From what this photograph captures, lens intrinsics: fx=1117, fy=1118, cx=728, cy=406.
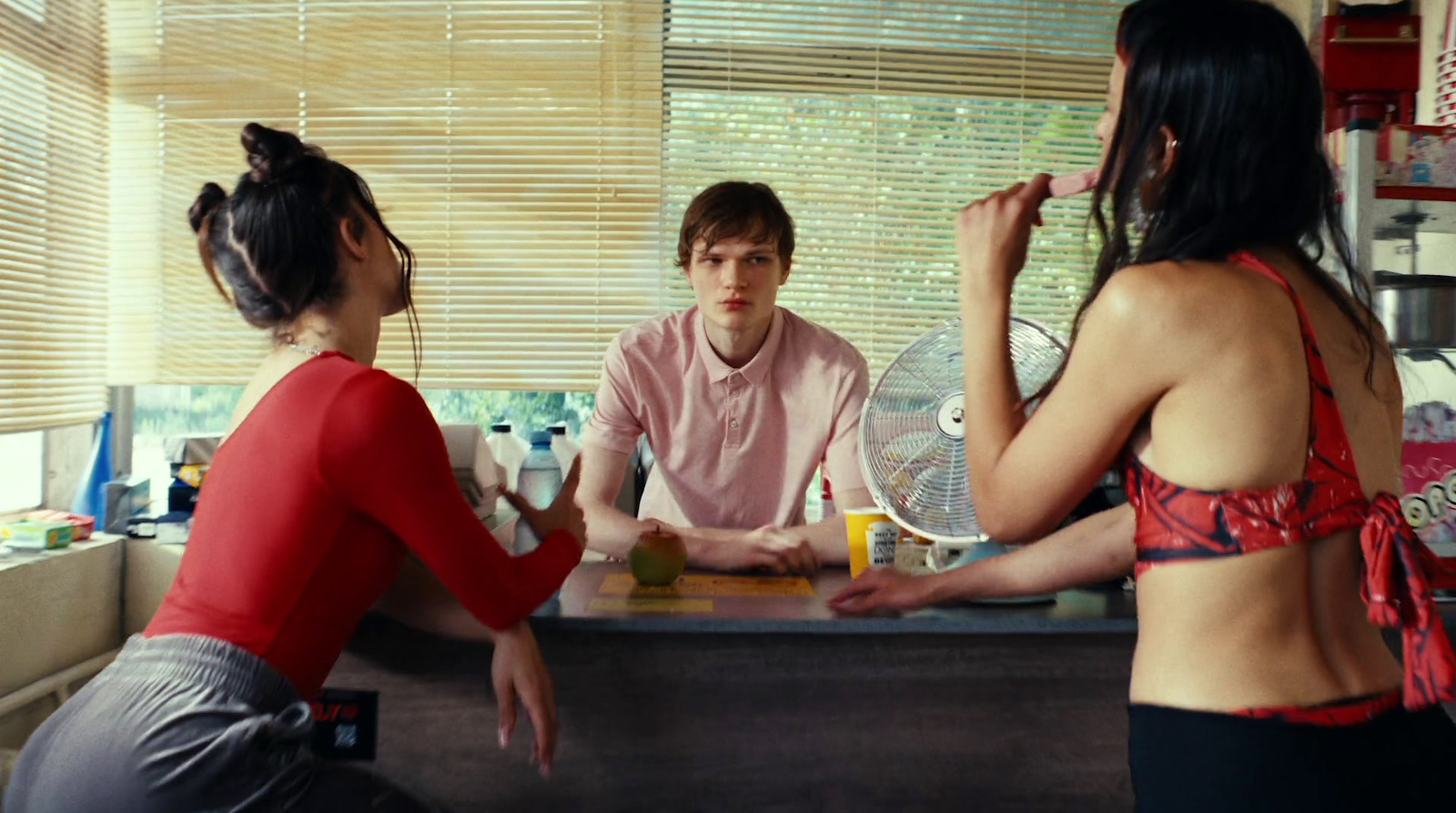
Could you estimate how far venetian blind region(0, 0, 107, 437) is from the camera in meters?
2.82

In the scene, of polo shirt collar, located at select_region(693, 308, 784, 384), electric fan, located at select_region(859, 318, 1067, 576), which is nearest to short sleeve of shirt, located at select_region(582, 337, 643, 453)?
polo shirt collar, located at select_region(693, 308, 784, 384)

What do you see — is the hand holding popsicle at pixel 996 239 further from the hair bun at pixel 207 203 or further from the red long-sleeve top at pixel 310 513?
the hair bun at pixel 207 203

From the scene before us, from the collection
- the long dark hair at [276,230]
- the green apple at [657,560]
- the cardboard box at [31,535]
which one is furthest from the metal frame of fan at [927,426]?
the cardboard box at [31,535]

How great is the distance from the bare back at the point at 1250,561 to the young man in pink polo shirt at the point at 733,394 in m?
1.50

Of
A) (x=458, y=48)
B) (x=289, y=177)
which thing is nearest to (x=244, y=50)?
(x=458, y=48)

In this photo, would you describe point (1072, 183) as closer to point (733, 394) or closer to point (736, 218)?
point (736, 218)

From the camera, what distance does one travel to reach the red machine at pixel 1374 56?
86.0 inches

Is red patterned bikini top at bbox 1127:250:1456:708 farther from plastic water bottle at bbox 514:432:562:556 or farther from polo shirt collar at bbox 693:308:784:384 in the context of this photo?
polo shirt collar at bbox 693:308:784:384

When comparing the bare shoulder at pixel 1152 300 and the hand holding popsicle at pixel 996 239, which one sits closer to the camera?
the bare shoulder at pixel 1152 300

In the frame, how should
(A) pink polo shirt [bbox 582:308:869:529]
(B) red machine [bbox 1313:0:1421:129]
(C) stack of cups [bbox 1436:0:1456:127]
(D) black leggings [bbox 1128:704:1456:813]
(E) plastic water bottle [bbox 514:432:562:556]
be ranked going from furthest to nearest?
(A) pink polo shirt [bbox 582:308:869:529], (C) stack of cups [bbox 1436:0:1456:127], (B) red machine [bbox 1313:0:1421:129], (E) plastic water bottle [bbox 514:432:562:556], (D) black leggings [bbox 1128:704:1456:813]

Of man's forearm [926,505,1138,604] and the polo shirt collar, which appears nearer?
man's forearm [926,505,1138,604]

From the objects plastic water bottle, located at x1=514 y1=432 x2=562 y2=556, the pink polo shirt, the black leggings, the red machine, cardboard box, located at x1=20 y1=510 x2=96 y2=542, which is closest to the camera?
the black leggings

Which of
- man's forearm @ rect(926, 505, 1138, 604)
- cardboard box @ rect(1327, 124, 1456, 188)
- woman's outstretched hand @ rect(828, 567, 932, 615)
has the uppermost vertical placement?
cardboard box @ rect(1327, 124, 1456, 188)

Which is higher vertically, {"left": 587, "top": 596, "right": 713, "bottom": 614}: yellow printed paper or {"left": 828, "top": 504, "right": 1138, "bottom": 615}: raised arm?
{"left": 828, "top": 504, "right": 1138, "bottom": 615}: raised arm
